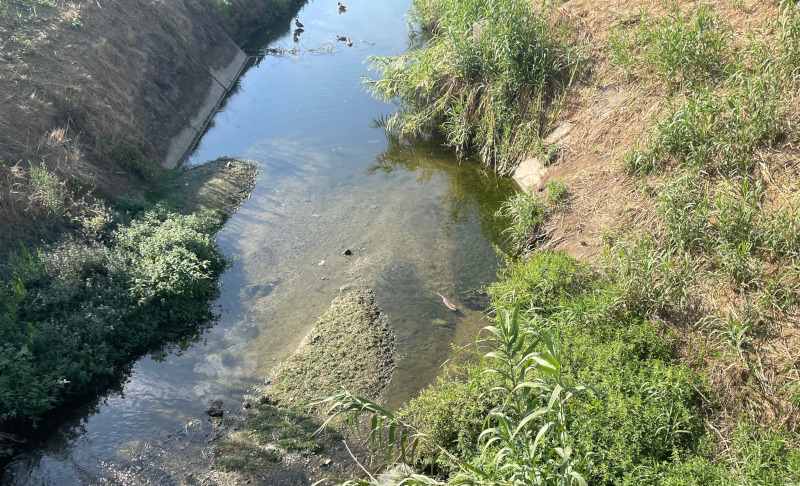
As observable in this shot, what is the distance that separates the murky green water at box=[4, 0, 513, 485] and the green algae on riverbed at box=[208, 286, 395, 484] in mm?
184

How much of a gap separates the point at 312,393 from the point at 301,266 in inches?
98.8

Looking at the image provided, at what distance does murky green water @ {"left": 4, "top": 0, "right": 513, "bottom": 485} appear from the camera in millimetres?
5512

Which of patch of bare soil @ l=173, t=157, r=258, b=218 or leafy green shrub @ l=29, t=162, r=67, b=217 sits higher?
leafy green shrub @ l=29, t=162, r=67, b=217

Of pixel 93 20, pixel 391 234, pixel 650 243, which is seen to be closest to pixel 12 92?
pixel 93 20

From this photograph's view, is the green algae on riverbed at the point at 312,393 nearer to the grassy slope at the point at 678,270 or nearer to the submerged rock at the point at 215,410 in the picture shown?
the submerged rock at the point at 215,410

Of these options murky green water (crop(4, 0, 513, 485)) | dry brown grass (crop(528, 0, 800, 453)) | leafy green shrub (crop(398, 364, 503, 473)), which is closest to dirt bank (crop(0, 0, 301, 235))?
murky green water (crop(4, 0, 513, 485))

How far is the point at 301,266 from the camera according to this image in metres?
7.91

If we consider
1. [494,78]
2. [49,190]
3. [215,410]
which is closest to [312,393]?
[215,410]

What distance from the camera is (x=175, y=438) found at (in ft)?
18.0

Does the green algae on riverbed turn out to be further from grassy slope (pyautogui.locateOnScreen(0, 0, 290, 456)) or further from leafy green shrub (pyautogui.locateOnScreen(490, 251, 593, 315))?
grassy slope (pyautogui.locateOnScreen(0, 0, 290, 456))

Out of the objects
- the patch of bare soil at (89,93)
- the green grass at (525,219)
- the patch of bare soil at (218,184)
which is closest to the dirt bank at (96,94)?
the patch of bare soil at (89,93)

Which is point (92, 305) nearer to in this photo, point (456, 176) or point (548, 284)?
point (548, 284)

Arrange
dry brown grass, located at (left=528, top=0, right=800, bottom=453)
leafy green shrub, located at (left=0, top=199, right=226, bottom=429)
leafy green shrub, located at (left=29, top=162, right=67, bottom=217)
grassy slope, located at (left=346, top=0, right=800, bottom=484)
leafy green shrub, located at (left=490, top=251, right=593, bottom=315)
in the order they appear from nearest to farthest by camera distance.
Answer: grassy slope, located at (left=346, top=0, right=800, bottom=484) < dry brown grass, located at (left=528, top=0, right=800, bottom=453) < leafy green shrub, located at (left=0, top=199, right=226, bottom=429) < leafy green shrub, located at (left=490, top=251, right=593, bottom=315) < leafy green shrub, located at (left=29, top=162, right=67, bottom=217)

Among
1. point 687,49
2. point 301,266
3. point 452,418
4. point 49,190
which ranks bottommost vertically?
point 452,418
